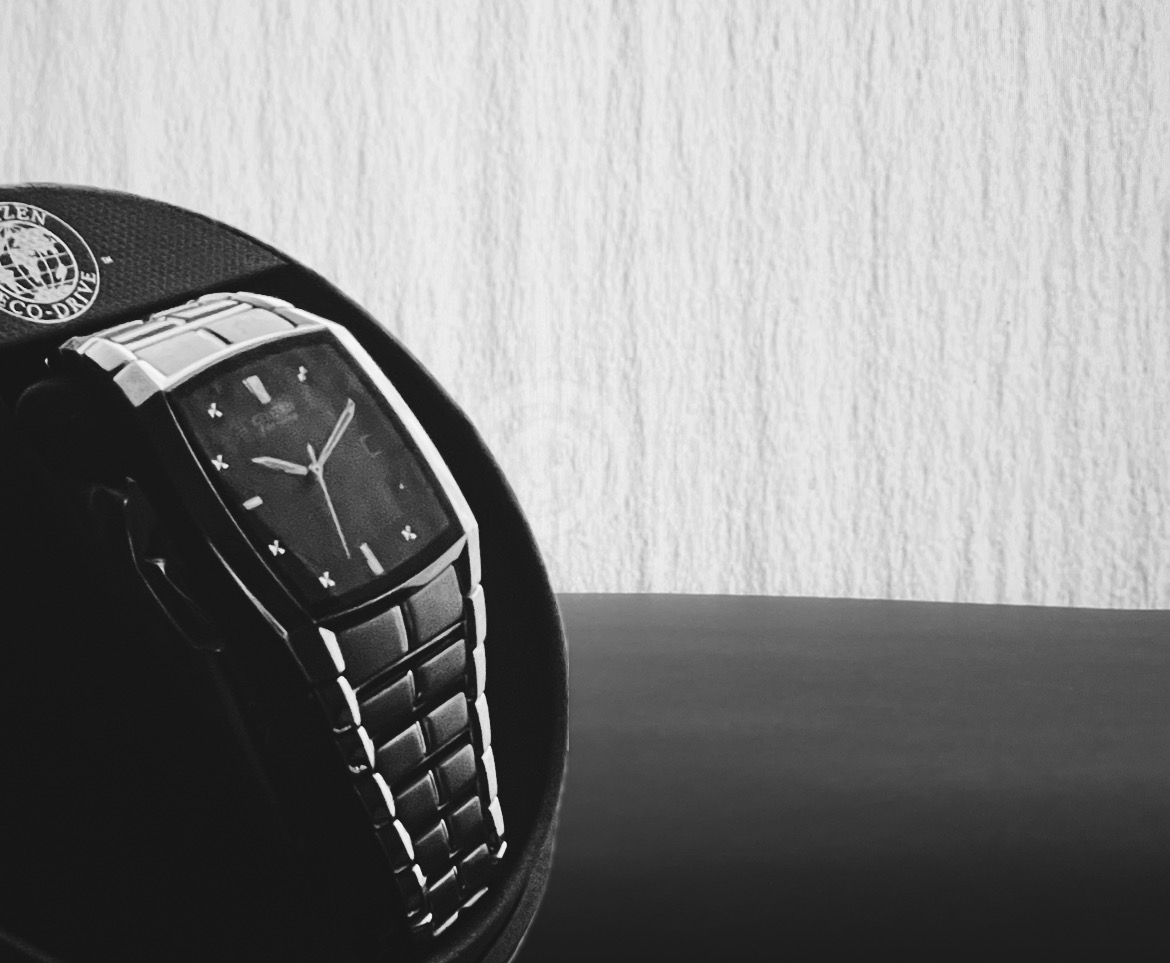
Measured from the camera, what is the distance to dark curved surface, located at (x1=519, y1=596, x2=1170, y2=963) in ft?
0.89

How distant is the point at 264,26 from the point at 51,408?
0.47 m

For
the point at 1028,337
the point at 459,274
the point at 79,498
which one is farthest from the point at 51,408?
the point at 1028,337

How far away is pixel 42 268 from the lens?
0.30 meters

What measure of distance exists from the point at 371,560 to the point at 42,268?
119 millimetres

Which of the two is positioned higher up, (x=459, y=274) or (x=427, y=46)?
(x=427, y=46)

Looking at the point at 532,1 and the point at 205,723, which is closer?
the point at 205,723

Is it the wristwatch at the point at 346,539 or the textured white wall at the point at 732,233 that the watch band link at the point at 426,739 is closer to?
the wristwatch at the point at 346,539

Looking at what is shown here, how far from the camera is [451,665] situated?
0.95 ft

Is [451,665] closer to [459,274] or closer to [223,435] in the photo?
[223,435]

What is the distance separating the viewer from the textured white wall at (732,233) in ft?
2.14
